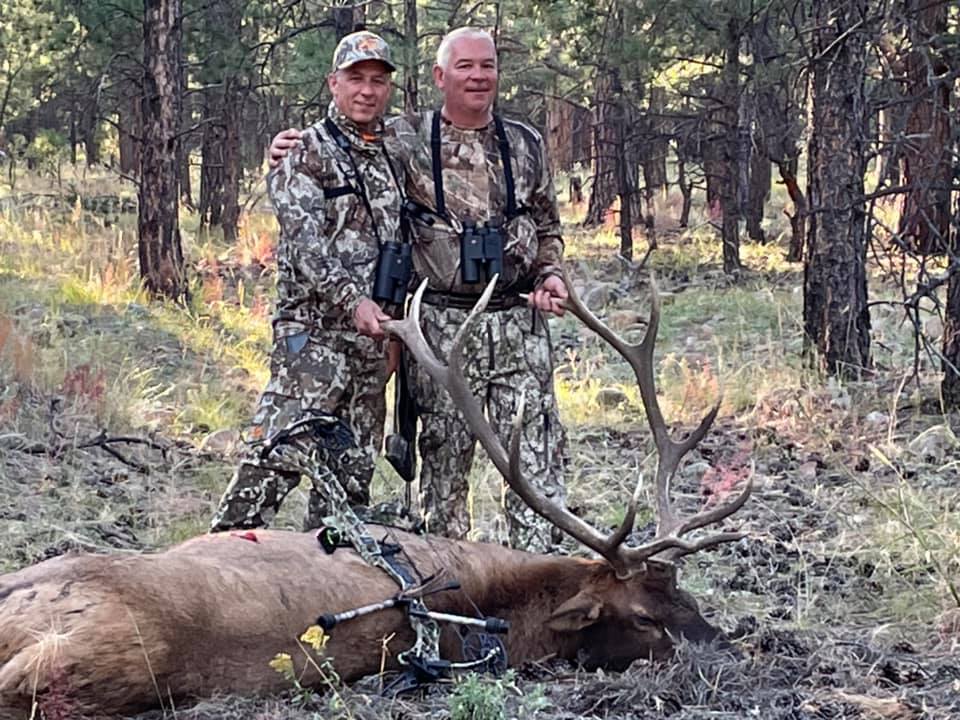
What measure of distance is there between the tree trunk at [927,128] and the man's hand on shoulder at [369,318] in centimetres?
305

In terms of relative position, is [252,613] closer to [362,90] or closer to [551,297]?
[551,297]

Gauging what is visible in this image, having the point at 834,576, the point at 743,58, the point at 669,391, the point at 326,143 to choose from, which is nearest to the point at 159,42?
the point at 669,391

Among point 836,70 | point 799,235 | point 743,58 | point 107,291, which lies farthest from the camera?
point 743,58

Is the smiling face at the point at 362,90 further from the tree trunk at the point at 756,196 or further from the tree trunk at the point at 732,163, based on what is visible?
the tree trunk at the point at 756,196

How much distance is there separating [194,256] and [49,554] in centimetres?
1130

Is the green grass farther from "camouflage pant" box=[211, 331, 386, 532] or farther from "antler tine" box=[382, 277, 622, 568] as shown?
"antler tine" box=[382, 277, 622, 568]

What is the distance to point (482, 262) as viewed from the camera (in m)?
5.57

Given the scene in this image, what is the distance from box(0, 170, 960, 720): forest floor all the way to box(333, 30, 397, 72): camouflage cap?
7.01ft

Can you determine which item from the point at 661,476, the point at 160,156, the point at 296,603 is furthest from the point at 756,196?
the point at 296,603

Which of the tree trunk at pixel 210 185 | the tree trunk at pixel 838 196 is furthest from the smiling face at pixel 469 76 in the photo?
the tree trunk at pixel 210 185

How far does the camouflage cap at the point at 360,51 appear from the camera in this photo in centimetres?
546

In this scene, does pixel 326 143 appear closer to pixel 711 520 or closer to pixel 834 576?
pixel 711 520

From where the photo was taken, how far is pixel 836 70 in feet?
29.3

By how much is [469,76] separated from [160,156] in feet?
25.4
